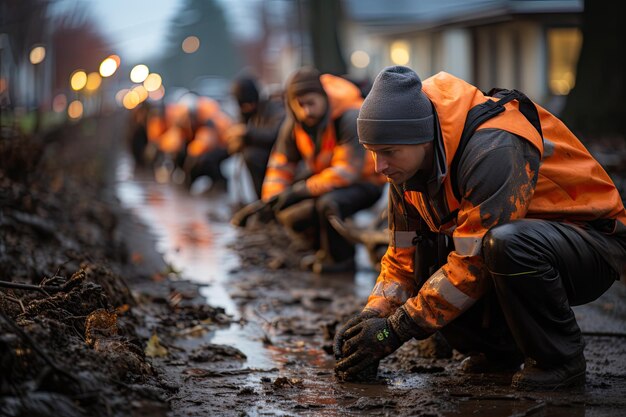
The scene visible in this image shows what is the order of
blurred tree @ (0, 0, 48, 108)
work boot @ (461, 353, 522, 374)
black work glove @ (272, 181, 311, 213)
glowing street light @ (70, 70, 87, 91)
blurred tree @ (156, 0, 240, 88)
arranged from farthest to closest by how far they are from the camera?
blurred tree @ (156, 0, 240, 88)
blurred tree @ (0, 0, 48, 108)
glowing street light @ (70, 70, 87, 91)
black work glove @ (272, 181, 311, 213)
work boot @ (461, 353, 522, 374)

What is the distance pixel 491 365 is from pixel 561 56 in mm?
33289

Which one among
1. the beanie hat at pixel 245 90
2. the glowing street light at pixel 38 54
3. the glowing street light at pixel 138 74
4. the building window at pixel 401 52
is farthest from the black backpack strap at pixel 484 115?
the building window at pixel 401 52

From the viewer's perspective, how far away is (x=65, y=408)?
152 inches

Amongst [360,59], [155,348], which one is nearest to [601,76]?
[155,348]

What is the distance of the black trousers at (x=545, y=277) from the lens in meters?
4.74

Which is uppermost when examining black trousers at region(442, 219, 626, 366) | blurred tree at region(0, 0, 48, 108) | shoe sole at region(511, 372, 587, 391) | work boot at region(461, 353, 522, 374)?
blurred tree at region(0, 0, 48, 108)

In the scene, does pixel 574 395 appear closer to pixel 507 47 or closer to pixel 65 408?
pixel 65 408

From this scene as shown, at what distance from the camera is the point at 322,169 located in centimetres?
962

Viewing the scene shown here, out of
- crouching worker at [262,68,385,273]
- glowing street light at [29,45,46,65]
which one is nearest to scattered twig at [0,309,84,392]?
crouching worker at [262,68,385,273]

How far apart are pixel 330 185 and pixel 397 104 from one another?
15.3ft

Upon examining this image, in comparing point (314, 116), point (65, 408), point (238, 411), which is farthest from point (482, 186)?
point (314, 116)

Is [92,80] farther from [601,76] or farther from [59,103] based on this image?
[601,76]

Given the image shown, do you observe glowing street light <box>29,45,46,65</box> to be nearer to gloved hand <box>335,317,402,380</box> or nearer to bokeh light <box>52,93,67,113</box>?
gloved hand <box>335,317,402,380</box>

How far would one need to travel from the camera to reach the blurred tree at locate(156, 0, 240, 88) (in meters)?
112
